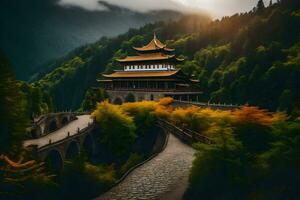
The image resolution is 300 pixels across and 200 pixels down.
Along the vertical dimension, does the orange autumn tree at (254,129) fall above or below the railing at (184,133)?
above

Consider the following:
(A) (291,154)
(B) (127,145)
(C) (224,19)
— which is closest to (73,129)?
(B) (127,145)

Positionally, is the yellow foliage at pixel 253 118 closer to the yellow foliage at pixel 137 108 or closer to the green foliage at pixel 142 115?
the green foliage at pixel 142 115

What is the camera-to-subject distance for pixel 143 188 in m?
27.2

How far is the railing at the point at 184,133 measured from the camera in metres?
36.4

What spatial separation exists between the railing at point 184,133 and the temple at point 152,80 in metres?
20.1

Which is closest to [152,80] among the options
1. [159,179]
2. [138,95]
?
[138,95]

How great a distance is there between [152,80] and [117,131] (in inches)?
996

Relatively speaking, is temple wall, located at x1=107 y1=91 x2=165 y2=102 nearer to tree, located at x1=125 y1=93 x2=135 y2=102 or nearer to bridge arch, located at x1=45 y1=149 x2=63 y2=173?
tree, located at x1=125 y1=93 x2=135 y2=102

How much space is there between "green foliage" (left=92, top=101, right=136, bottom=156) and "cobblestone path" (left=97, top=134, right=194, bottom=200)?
11217 millimetres

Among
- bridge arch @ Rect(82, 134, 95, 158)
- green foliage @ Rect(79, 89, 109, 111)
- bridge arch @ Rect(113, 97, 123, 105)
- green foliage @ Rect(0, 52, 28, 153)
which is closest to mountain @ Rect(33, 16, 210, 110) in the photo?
bridge arch @ Rect(113, 97, 123, 105)

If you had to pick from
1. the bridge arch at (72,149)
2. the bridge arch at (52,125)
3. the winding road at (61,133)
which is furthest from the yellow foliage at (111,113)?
the bridge arch at (52,125)

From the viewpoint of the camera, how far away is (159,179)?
1128 inches

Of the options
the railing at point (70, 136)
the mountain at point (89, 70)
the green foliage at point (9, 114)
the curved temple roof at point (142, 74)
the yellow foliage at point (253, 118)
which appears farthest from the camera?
the mountain at point (89, 70)

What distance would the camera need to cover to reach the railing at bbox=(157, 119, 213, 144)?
36.4 metres
